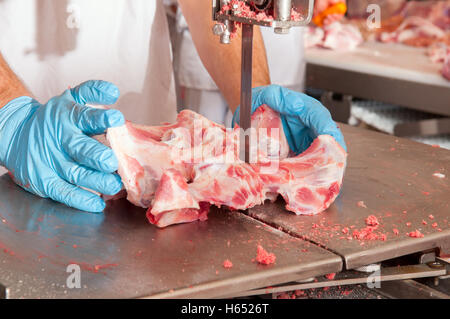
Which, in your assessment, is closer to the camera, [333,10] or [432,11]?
[333,10]

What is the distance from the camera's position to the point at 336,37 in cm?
436

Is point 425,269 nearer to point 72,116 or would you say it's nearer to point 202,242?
point 202,242

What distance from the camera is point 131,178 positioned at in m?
1.63

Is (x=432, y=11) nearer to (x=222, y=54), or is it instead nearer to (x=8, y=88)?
(x=222, y=54)

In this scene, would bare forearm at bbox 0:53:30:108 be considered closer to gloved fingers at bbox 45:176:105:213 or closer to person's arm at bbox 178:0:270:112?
gloved fingers at bbox 45:176:105:213

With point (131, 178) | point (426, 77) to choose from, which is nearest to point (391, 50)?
point (426, 77)

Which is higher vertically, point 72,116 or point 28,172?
point 72,116

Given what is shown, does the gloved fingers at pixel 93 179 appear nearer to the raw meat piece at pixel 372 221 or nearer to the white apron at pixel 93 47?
the raw meat piece at pixel 372 221

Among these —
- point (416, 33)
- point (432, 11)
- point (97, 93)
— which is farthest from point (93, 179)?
point (432, 11)

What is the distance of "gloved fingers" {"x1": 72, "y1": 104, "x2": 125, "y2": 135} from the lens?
158 centimetres

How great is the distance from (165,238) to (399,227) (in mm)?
566

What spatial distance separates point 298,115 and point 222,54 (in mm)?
672

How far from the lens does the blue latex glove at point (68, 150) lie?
159 centimetres

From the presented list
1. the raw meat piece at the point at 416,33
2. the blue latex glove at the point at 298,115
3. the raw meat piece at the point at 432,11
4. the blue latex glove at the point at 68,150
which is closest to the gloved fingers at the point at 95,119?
the blue latex glove at the point at 68,150
